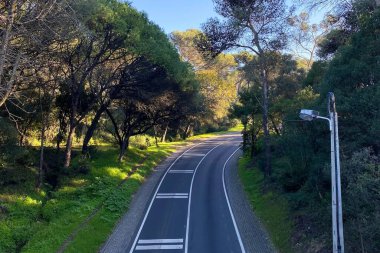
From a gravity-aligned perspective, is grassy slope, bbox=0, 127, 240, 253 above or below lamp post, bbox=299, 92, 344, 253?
below

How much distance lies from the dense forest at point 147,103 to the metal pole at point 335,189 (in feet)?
3.84

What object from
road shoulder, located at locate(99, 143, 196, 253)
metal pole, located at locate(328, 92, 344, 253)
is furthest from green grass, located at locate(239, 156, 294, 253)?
road shoulder, located at locate(99, 143, 196, 253)

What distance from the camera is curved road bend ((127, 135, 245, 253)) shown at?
67.3 feet

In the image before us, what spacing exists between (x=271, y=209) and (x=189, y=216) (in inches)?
202

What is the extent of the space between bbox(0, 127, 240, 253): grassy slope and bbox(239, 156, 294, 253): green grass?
8855 millimetres

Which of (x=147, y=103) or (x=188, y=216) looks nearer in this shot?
(x=188, y=216)

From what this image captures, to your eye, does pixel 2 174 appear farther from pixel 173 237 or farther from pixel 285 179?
pixel 285 179

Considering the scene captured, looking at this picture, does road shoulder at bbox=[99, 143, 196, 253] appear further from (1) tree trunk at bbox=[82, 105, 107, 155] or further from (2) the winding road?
(1) tree trunk at bbox=[82, 105, 107, 155]

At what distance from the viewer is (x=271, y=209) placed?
976 inches

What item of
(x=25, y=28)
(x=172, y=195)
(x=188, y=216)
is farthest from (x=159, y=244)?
(x=25, y=28)

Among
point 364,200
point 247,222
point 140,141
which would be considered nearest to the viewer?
point 364,200

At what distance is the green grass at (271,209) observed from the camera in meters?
20.2

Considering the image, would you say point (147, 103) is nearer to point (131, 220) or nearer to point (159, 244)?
point (131, 220)

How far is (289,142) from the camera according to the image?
77.7 ft
